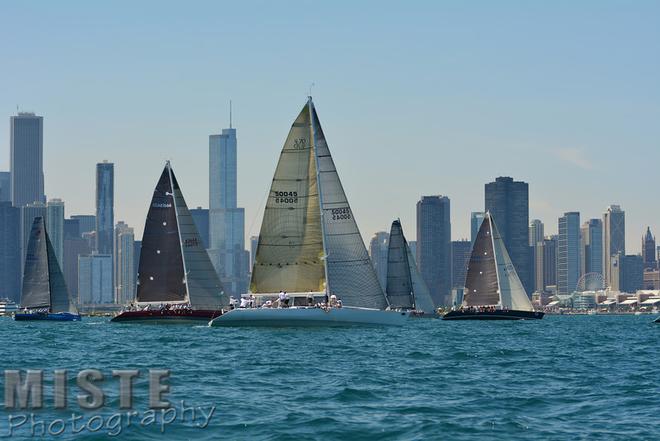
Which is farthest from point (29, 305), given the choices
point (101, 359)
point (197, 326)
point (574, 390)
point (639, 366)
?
point (574, 390)

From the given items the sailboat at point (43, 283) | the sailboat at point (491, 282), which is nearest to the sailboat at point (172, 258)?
the sailboat at point (43, 283)

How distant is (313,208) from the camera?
70.7 metres

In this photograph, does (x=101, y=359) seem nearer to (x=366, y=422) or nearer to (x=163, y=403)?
(x=163, y=403)

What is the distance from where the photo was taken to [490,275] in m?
120

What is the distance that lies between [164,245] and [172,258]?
43.8 inches

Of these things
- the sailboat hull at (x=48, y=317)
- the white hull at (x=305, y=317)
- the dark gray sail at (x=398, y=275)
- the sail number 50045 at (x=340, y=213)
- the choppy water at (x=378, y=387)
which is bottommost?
the sailboat hull at (x=48, y=317)

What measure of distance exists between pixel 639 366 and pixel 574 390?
1112 cm

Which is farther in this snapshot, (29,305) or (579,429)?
(29,305)

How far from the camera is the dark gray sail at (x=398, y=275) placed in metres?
123

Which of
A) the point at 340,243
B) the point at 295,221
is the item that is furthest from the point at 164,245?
the point at 340,243

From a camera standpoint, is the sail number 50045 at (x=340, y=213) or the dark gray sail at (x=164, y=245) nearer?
the sail number 50045 at (x=340, y=213)

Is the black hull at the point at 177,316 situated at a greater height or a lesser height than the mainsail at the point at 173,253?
lesser

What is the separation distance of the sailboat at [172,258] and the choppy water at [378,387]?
113ft

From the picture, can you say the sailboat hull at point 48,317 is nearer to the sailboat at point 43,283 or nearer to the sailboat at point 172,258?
the sailboat at point 43,283
